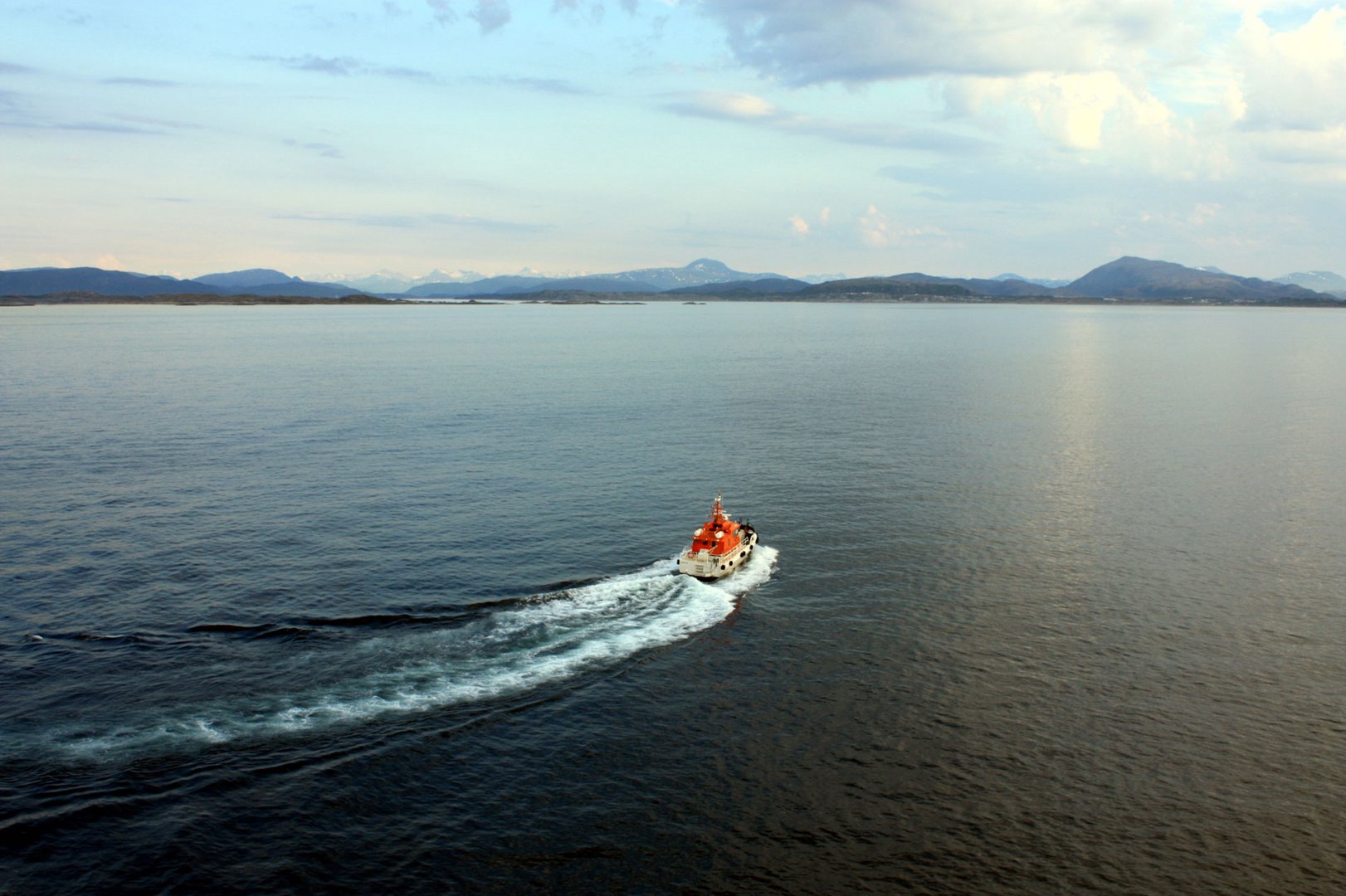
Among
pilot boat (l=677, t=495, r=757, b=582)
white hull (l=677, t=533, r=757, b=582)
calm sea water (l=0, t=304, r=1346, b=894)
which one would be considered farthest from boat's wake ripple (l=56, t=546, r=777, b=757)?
pilot boat (l=677, t=495, r=757, b=582)

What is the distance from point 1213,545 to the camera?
241ft

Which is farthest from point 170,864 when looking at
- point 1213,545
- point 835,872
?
point 1213,545

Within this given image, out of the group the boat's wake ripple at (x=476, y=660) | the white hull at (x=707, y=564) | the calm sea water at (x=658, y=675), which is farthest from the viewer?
the white hull at (x=707, y=564)

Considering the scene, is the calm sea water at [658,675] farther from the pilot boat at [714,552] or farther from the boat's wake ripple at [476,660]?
the pilot boat at [714,552]

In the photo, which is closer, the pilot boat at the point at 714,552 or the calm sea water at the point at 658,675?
the calm sea water at the point at 658,675

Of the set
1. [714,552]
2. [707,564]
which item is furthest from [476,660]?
[714,552]

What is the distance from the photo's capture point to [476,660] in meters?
50.6

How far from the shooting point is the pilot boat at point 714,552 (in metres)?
64.4

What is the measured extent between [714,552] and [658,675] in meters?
15.7

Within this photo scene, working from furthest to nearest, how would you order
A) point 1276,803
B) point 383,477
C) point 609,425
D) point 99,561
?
point 609,425
point 383,477
point 99,561
point 1276,803

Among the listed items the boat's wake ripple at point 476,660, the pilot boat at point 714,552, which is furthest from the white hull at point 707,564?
the boat's wake ripple at point 476,660

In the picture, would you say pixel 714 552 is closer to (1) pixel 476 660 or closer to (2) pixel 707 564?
(2) pixel 707 564

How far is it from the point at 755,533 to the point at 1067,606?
79.0 ft

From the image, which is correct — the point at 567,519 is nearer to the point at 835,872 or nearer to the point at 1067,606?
the point at 1067,606
